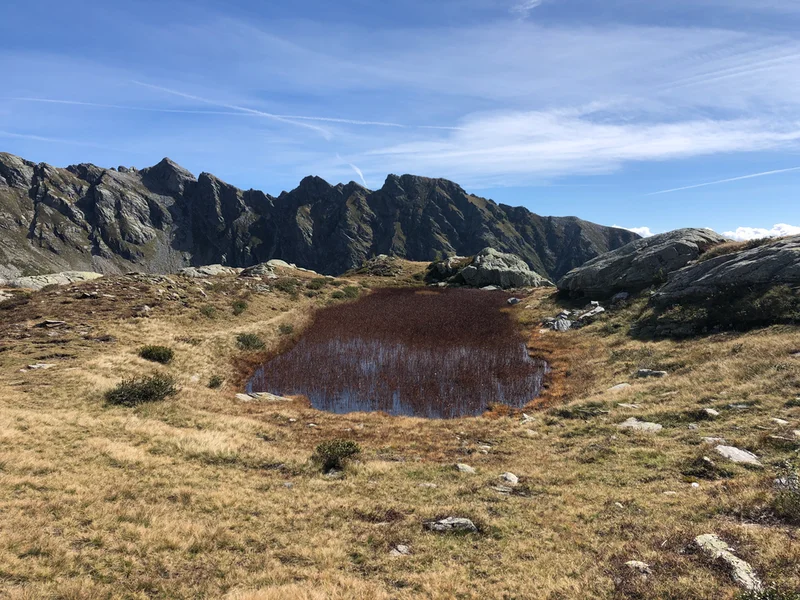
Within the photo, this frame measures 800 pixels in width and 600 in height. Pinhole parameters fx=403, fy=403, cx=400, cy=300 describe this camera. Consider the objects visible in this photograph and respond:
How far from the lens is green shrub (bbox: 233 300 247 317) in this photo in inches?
1739

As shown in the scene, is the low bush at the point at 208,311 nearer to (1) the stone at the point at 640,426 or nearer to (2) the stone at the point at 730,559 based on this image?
(1) the stone at the point at 640,426

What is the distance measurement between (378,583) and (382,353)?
28208 mm

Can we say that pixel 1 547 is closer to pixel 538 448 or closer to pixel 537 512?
pixel 537 512

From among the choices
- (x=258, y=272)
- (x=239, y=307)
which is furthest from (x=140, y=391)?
(x=258, y=272)

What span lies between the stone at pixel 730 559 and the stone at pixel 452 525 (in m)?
4.98

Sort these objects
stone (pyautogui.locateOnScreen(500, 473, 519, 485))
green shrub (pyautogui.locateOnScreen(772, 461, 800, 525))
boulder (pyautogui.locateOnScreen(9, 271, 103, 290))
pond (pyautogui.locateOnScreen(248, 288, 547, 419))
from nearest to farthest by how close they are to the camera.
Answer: green shrub (pyautogui.locateOnScreen(772, 461, 800, 525)) < stone (pyautogui.locateOnScreen(500, 473, 519, 485)) < pond (pyautogui.locateOnScreen(248, 288, 547, 419)) < boulder (pyautogui.locateOnScreen(9, 271, 103, 290))

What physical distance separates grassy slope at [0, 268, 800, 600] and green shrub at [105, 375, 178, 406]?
2.42 ft

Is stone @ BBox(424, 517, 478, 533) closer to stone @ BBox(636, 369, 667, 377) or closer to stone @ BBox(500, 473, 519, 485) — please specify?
stone @ BBox(500, 473, 519, 485)

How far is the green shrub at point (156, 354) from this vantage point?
88.9ft

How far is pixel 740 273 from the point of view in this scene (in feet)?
106

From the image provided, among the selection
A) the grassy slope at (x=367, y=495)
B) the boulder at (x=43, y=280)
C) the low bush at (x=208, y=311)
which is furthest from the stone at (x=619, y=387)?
the boulder at (x=43, y=280)

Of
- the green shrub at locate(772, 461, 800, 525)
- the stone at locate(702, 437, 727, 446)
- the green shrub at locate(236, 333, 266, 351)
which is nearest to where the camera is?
the green shrub at locate(772, 461, 800, 525)

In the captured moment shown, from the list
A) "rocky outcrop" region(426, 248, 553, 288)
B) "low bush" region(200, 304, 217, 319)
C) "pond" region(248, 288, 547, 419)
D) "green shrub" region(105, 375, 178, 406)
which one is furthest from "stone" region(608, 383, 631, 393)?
"rocky outcrop" region(426, 248, 553, 288)

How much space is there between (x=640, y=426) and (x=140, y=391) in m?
23.7
